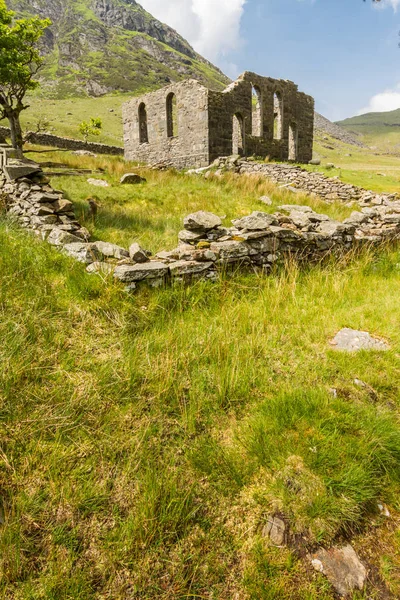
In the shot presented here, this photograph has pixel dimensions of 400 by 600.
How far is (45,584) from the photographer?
171 centimetres

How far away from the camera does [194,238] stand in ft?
18.7

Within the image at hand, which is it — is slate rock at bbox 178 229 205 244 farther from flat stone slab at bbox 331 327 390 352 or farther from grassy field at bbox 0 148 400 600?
flat stone slab at bbox 331 327 390 352

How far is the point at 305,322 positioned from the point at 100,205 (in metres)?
7.18

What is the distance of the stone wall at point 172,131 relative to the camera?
740 inches

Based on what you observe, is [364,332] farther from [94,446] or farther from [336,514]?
[94,446]

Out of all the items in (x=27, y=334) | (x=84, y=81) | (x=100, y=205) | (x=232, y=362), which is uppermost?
(x=84, y=81)

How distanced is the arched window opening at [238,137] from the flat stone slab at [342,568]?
21.2m

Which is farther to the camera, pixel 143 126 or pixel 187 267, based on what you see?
pixel 143 126

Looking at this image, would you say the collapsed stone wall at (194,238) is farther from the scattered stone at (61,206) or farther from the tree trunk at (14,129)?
the tree trunk at (14,129)

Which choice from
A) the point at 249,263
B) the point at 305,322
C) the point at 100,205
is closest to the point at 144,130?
the point at 100,205

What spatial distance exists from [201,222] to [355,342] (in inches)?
126

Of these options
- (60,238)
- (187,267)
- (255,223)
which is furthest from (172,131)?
(187,267)

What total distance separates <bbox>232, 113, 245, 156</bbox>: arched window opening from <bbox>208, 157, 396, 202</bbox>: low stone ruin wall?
197 centimetres

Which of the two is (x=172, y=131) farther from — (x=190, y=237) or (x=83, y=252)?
(x=83, y=252)
